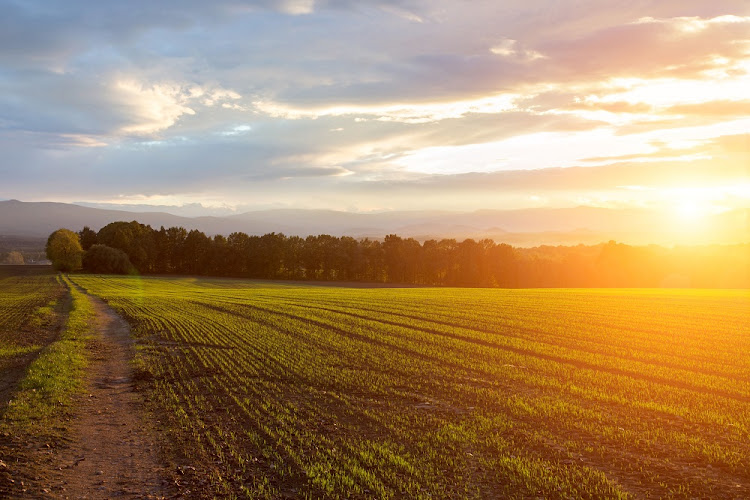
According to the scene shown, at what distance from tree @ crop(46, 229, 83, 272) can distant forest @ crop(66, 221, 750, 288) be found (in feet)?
10.2

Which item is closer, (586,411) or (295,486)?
(295,486)

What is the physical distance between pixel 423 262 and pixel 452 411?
98.3 metres

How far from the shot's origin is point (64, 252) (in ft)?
357

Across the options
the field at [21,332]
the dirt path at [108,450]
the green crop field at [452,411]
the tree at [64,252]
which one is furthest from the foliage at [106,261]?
the dirt path at [108,450]

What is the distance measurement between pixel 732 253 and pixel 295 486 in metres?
122

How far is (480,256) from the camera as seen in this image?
373 feet

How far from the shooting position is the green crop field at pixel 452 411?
10.4m

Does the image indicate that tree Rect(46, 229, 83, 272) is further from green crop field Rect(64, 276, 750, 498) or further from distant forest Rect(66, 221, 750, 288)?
green crop field Rect(64, 276, 750, 498)

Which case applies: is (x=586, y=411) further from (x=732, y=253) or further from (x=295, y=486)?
(x=732, y=253)

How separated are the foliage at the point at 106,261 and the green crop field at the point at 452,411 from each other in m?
91.2

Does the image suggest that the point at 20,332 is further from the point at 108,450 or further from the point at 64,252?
the point at 64,252

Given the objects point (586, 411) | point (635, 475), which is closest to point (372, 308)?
point (586, 411)

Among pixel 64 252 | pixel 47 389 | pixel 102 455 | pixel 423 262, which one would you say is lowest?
pixel 102 455

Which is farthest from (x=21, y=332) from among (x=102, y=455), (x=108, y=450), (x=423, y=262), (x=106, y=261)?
(x=106, y=261)
